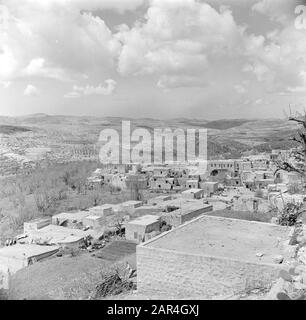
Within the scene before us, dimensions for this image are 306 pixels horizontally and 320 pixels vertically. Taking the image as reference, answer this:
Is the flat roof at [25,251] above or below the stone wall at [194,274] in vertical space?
below

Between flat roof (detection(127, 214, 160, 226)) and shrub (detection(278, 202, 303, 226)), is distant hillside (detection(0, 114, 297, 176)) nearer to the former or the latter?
flat roof (detection(127, 214, 160, 226))

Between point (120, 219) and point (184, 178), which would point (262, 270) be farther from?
point (184, 178)

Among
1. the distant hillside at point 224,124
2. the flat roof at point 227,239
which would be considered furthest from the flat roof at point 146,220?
the distant hillside at point 224,124

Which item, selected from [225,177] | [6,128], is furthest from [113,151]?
[6,128]

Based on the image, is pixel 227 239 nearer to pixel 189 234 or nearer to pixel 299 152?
pixel 189 234

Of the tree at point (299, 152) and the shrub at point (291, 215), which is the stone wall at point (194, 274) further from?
the shrub at point (291, 215)

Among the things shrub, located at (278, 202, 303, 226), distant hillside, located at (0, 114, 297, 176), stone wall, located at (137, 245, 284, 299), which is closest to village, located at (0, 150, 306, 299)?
stone wall, located at (137, 245, 284, 299)
